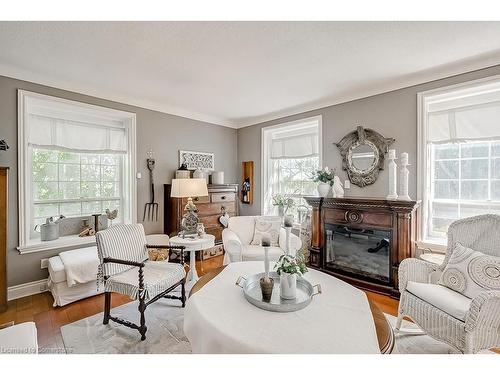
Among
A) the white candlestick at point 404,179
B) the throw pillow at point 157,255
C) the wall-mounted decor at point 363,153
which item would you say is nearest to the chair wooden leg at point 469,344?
the white candlestick at point 404,179

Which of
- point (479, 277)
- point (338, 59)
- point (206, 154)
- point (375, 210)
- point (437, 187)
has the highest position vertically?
point (338, 59)

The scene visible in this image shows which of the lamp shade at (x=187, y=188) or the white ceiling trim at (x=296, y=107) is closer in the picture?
the white ceiling trim at (x=296, y=107)

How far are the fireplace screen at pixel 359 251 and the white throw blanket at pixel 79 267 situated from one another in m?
2.99

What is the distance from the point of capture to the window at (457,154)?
2.51 metres

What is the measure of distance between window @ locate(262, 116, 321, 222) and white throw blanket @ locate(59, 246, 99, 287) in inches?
113

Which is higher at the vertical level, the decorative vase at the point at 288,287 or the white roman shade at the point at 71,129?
the white roman shade at the point at 71,129

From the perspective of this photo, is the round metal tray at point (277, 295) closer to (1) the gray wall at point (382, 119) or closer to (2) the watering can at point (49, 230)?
(1) the gray wall at point (382, 119)

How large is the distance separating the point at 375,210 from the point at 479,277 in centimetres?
127

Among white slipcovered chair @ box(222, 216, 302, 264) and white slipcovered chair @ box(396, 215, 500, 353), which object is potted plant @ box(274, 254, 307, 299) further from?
white slipcovered chair @ box(222, 216, 302, 264)
